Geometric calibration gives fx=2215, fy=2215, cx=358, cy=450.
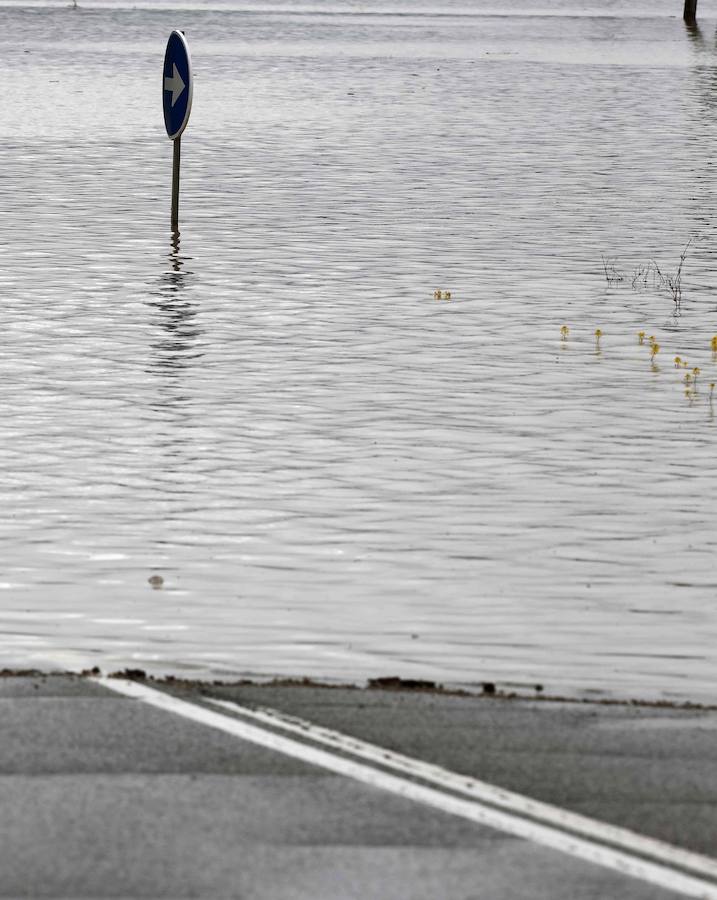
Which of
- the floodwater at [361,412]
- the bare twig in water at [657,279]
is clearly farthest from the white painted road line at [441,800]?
the bare twig in water at [657,279]

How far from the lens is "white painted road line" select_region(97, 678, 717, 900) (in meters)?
5.21

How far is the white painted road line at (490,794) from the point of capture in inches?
210

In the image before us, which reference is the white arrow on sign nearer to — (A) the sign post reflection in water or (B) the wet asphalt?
(A) the sign post reflection in water

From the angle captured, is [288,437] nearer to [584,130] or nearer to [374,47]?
[584,130]

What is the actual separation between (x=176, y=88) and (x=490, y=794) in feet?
42.3

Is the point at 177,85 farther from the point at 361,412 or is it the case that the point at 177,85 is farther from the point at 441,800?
the point at 441,800

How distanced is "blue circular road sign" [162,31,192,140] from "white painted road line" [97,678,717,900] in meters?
11.2

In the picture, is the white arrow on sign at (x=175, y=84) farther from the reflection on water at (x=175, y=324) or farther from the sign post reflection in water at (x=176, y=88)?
the reflection on water at (x=175, y=324)

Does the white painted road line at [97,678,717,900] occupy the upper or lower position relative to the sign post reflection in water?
lower

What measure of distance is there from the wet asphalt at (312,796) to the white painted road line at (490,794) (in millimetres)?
51

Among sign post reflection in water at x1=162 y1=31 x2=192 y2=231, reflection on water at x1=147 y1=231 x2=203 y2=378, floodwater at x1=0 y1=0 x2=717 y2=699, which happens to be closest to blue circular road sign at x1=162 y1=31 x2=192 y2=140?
sign post reflection in water at x1=162 y1=31 x2=192 y2=231

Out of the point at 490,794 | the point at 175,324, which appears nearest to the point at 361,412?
the point at 175,324

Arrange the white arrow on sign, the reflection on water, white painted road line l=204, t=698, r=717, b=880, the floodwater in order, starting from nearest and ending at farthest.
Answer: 1. white painted road line l=204, t=698, r=717, b=880
2. the floodwater
3. the reflection on water
4. the white arrow on sign

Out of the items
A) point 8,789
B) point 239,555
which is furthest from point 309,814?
point 239,555
